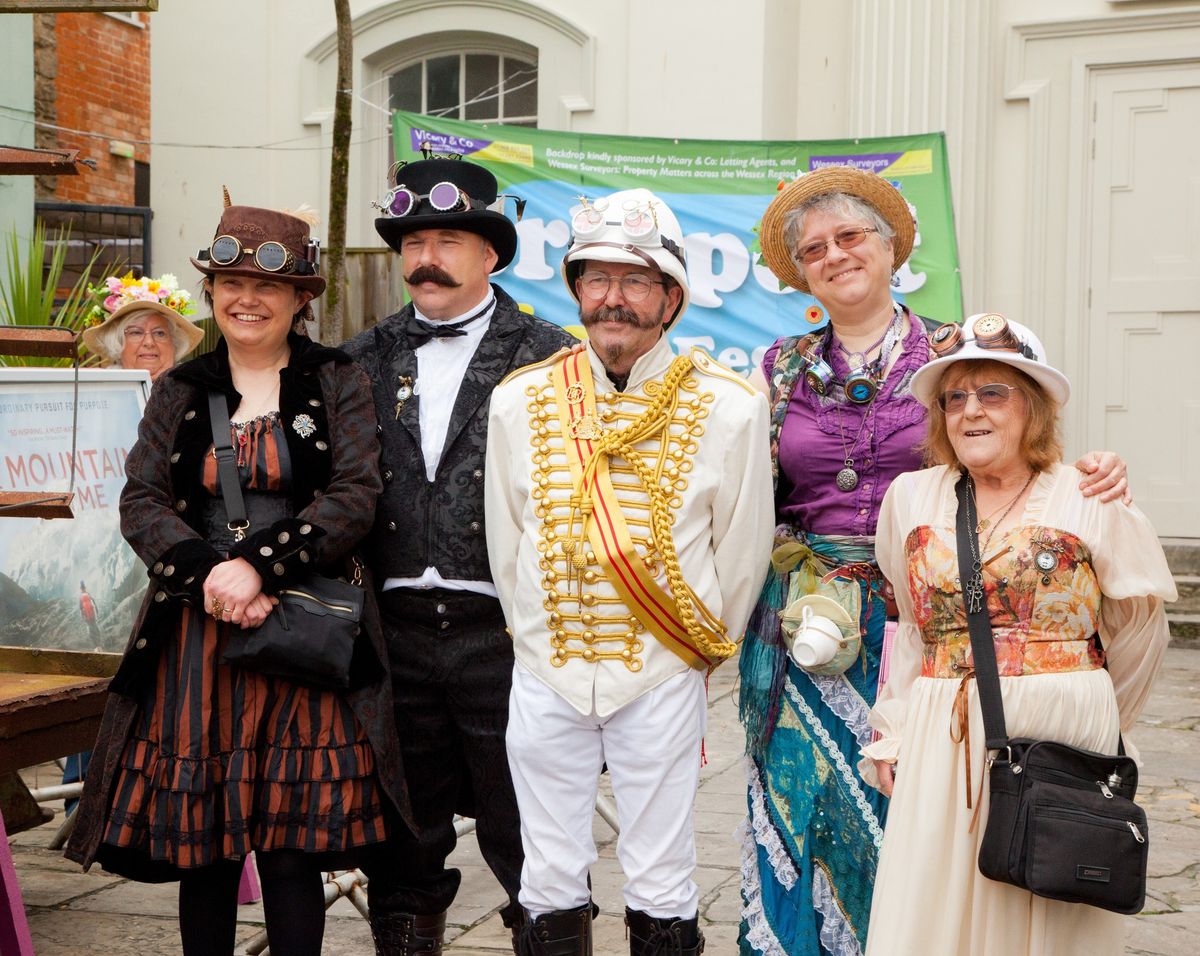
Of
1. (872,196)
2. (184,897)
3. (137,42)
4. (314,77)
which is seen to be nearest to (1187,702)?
(872,196)

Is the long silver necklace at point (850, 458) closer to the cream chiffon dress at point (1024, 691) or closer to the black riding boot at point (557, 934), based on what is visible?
the cream chiffon dress at point (1024, 691)

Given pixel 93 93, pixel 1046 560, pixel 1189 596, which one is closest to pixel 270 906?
pixel 1046 560

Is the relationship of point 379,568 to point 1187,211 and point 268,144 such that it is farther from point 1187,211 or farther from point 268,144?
point 268,144

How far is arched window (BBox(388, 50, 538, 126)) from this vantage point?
10.3 meters

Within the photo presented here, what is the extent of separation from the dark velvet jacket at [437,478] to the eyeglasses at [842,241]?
72cm

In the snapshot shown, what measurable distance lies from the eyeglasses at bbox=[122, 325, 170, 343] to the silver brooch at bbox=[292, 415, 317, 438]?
2.62 metres

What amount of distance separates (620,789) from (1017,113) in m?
6.96

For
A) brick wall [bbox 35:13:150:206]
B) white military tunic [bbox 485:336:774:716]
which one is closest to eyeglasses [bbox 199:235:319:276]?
white military tunic [bbox 485:336:774:716]

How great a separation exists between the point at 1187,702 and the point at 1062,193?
3288 mm

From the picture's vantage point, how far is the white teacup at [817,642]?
3291 mm

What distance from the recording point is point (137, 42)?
14.7m

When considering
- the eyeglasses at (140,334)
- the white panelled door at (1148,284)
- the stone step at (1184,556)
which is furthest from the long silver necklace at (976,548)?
the white panelled door at (1148,284)

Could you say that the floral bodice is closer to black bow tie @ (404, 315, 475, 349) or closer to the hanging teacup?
the hanging teacup

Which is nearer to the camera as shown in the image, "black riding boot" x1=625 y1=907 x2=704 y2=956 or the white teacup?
"black riding boot" x1=625 y1=907 x2=704 y2=956
